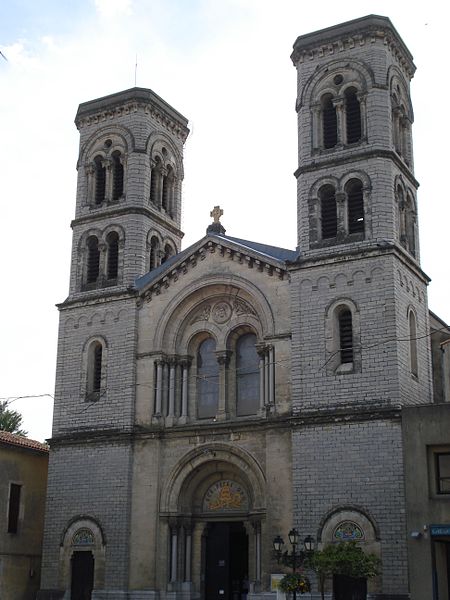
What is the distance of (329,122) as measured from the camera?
35188 millimetres

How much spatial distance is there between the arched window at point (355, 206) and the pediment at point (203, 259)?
9.43 feet

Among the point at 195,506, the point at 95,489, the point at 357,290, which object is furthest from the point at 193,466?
the point at 357,290

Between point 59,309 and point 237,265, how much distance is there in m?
8.49

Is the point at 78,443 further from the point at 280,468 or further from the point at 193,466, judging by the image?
the point at 280,468

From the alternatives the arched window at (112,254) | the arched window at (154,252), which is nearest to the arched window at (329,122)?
the arched window at (154,252)

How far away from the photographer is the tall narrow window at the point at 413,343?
104 ft

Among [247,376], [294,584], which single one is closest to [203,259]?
[247,376]

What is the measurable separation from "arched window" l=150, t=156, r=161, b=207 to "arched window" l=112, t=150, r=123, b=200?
1.43m

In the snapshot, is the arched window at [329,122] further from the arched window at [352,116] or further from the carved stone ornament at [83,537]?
the carved stone ornament at [83,537]

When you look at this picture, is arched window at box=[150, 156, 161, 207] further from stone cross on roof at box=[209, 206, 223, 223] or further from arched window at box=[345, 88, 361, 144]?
arched window at box=[345, 88, 361, 144]

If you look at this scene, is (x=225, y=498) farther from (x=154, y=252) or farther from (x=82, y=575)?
(x=154, y=252)

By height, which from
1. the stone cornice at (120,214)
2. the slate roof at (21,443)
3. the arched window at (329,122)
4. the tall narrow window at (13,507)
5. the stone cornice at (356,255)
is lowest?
the tall narrow window at (13,507)

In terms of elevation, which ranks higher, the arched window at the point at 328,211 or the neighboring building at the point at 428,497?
the arched window at the point at 328,211

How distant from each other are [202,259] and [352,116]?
26.1ft
